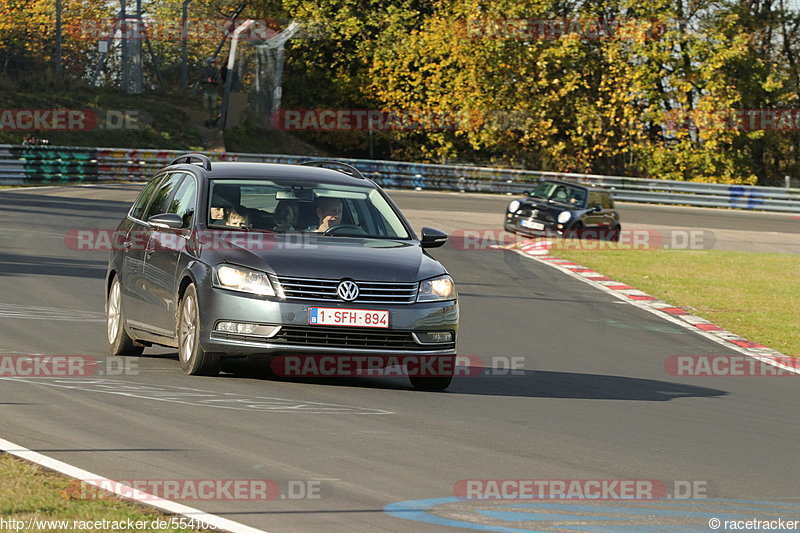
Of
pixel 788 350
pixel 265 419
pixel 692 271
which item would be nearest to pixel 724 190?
pixel 692 271

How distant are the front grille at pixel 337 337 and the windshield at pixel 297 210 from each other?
1.21 meters

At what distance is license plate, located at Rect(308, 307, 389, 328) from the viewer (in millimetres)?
9016

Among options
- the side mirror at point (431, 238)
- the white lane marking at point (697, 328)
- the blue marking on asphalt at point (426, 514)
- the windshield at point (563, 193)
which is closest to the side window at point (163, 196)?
the side mirror at point (431, 238)

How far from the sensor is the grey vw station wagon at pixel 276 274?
9039 millimetres

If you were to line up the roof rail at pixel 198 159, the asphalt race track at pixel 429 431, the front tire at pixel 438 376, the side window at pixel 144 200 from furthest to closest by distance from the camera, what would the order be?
the side window at pixel 144 200, the roof rail at pixel 198 159, the front tire at pixel 438 376, the asphalt race track at pixel 429 431

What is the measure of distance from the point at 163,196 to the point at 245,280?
2267 mm

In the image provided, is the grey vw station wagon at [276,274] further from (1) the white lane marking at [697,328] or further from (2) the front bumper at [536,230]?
(2) the front bumper at [536,230]

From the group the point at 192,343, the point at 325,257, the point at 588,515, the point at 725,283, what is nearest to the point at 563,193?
the point at 725,283

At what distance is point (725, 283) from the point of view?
22.6m

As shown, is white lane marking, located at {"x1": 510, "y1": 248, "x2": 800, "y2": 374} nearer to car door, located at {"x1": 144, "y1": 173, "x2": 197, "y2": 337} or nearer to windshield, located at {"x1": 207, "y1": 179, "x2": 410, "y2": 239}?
windshield, located at {"x1": 207, "y1": 179, "x2": 410, "y2": 239}

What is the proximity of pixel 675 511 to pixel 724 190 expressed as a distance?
41795 mm

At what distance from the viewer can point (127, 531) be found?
5.00 metres

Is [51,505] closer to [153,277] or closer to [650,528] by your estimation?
[650,528]

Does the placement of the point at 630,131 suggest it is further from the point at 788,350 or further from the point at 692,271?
the point at 788,350
